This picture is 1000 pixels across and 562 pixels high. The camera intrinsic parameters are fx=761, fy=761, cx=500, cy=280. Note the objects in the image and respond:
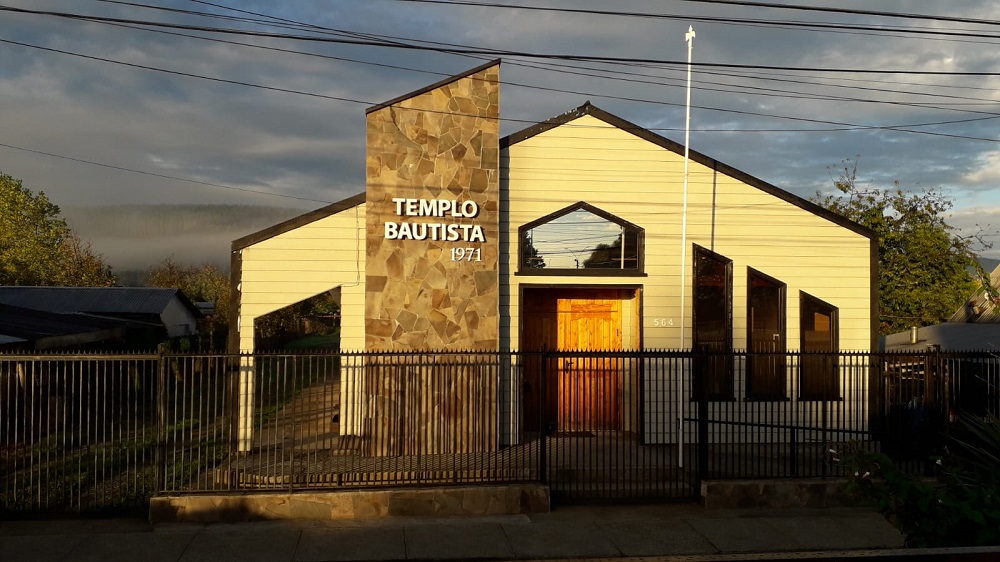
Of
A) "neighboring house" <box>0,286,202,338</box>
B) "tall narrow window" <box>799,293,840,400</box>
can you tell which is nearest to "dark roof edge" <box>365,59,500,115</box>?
"tall narrow window" <box>799,293,840,400</box>

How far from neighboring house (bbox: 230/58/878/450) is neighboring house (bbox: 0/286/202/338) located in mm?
34943

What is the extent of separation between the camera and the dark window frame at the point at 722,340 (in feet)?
42.4

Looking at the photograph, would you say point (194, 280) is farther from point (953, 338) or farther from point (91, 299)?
point (953, 338)

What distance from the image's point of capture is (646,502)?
10.2 metres

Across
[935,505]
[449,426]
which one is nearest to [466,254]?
[449,426]

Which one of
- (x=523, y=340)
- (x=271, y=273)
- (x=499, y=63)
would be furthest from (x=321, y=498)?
(x=499, y=63)

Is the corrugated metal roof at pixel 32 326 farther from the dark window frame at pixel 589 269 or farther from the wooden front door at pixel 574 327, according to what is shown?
the dark window frame at pixel 589 269

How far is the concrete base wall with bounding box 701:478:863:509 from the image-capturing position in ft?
33.0

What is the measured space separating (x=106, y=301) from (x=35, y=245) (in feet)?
Answer: 40.3

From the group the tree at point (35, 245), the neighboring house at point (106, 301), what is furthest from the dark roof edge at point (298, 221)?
the tree at point (35, 245)

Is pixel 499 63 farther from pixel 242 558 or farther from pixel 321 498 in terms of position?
pixel 242 558

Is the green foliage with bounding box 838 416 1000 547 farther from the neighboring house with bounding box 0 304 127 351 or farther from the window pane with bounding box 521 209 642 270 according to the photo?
the neighboring house with bounding box 0 304 127 351

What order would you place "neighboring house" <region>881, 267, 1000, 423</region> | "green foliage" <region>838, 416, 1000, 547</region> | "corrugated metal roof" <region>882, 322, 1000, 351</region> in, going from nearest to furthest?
"green foliage" <region>838, 416, 1000, 547</region> → "neighboring house" <region>881, 267, 1000, 423</region> → "corrugated metal roof" <region>882, 322, 1000, 351</region>

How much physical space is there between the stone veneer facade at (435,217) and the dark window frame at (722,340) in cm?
358
